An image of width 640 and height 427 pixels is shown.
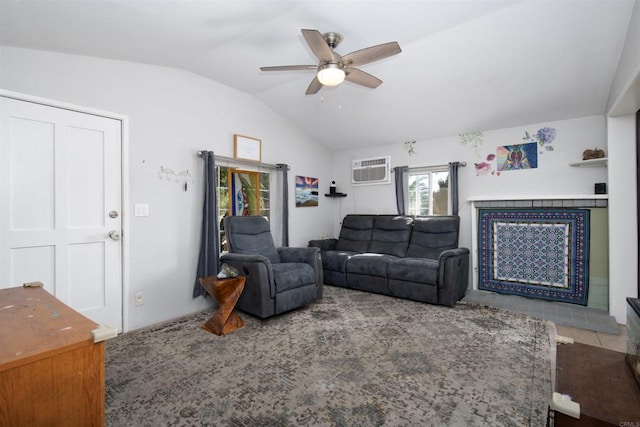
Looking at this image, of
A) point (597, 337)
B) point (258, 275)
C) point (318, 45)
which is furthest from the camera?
point (258, 275)

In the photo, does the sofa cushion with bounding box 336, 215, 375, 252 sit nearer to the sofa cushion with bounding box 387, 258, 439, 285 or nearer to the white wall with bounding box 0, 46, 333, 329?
the sofa cushion with bounding box 387, 258, 439, 285

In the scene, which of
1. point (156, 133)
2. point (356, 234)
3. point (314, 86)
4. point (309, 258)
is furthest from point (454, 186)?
point (156, 133)

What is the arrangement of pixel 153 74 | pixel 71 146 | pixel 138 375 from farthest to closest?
pixel 153 74 < pixel 71 146 < pixel 138 375

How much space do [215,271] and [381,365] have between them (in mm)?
1950

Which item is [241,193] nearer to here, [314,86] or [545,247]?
[314,86]

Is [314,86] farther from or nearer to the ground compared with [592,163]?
farther from the ground

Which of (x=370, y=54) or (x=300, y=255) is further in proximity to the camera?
(x=300, y=255)

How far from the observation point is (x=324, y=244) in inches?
174

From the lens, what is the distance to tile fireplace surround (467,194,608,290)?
3.14m

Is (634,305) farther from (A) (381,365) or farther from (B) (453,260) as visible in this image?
(B) (453,260)

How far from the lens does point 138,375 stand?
1.97 m

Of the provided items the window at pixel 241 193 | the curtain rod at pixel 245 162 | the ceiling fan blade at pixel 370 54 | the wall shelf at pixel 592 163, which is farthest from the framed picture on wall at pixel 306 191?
the wall shelf at pixel 592 163

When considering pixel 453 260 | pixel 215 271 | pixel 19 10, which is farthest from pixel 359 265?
pixel 19 10

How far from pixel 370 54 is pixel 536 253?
2937 mm
